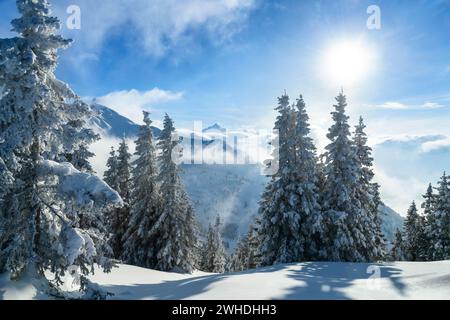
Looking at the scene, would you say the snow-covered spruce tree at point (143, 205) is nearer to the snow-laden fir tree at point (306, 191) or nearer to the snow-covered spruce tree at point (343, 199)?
the snow-laden fir tree at point (306, 191)

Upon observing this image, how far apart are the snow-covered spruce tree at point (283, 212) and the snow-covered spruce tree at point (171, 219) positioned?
852 cm

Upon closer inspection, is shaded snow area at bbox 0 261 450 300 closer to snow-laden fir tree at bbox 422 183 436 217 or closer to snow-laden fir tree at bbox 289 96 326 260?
snow-laden fir tree at bbox 289 96 326 260

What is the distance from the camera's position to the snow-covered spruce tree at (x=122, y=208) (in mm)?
35875

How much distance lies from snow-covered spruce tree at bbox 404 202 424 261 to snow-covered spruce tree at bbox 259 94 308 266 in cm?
2038

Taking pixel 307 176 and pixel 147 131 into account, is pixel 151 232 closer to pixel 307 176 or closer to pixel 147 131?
pixel 147 131

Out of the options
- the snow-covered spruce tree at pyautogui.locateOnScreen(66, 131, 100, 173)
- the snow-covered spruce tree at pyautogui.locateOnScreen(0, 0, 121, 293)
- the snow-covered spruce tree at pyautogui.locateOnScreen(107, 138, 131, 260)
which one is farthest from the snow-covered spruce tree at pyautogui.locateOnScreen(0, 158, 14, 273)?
the snow-covered spruce tree at pyautogui.locateOnScreen(107, 138, 131, 260)

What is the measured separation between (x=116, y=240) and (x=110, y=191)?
2842 cm

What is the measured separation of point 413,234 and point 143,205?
31.6m

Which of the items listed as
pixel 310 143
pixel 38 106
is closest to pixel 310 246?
pixel 310 143

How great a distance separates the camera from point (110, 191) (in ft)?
31.9

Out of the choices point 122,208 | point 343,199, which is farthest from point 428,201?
point 122,208

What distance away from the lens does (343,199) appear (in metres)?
26.1

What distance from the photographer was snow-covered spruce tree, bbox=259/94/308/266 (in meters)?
26.0

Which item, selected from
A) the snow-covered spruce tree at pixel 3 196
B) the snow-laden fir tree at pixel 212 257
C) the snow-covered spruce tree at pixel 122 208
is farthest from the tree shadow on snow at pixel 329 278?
the snow-laden fir tree at pixel 212 257
